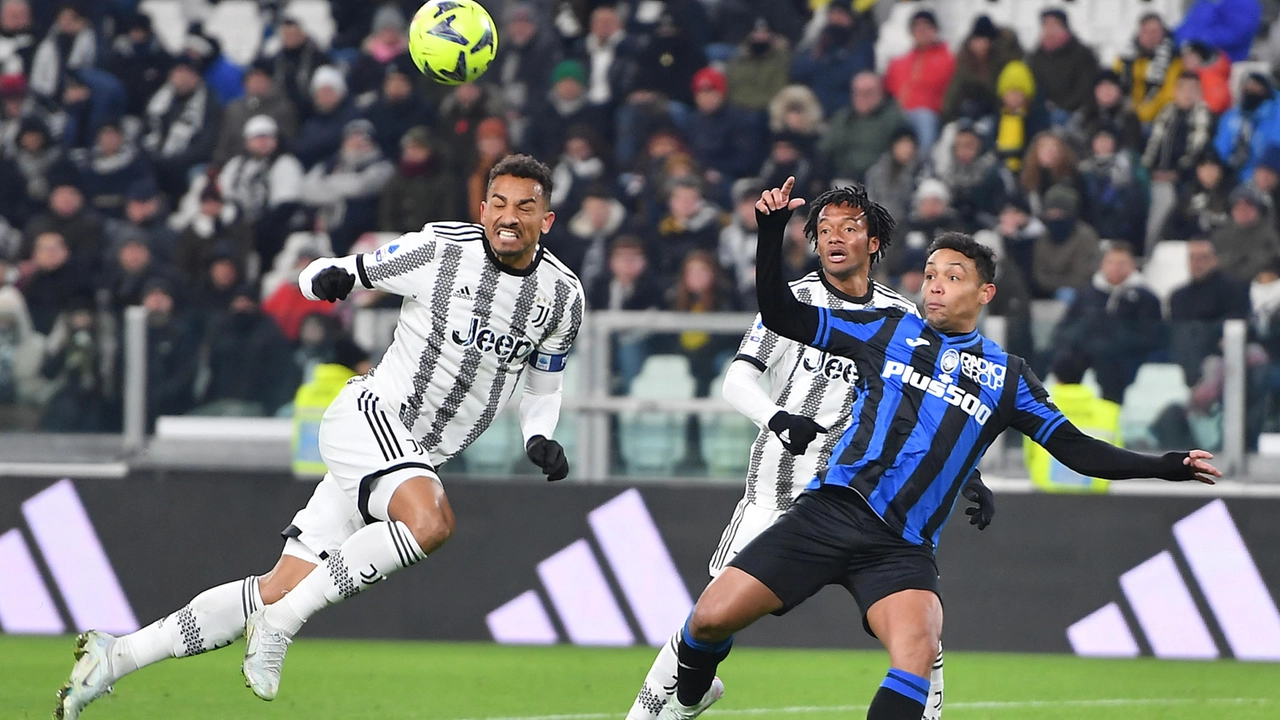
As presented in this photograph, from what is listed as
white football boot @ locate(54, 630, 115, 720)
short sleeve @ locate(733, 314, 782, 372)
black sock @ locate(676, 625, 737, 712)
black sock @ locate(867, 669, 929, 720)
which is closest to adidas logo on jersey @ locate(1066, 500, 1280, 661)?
short sleeve @ locate(733, 314, 782, 372)

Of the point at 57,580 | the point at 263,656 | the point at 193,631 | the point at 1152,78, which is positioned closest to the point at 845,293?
the point at 263,656

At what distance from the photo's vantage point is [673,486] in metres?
10.0

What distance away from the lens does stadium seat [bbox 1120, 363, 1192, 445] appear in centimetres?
974

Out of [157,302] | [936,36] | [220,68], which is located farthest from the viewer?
[220,68]

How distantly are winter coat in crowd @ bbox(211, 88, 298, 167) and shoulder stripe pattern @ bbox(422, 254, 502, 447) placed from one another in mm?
7841

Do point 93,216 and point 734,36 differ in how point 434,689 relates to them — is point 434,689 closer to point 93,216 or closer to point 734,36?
point 93,216

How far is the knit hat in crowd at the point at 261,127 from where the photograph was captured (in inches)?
531

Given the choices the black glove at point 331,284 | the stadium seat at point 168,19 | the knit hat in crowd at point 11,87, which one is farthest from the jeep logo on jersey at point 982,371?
the stadium seat at point 168,19

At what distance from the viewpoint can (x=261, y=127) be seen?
1352 centimetres

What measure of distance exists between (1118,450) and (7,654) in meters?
6.04

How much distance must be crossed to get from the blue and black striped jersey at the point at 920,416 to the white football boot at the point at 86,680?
251cm

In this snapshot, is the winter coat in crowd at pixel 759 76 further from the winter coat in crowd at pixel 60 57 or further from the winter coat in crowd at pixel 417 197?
the winter coat in crowd at pixel 60 57

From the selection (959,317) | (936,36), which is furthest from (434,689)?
(936,36)

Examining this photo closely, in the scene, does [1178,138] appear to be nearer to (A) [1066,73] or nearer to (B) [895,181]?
(A) [1066,73]
